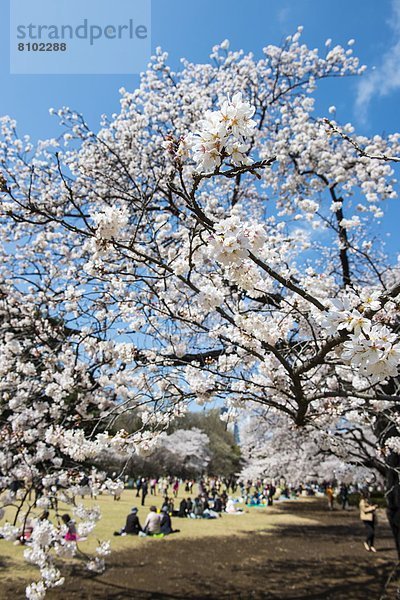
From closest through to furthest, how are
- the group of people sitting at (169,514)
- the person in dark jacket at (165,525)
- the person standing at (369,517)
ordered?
the person standing at (369,517)
the group of people sitting at (169,514)
the person in dark jacket at (165,525)

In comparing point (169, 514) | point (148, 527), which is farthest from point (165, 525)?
point (169, 514)

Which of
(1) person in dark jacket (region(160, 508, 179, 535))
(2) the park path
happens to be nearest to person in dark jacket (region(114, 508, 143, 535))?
(1) person in dark jacket (region(160, 508, 179, 535))

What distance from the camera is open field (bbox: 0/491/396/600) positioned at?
244 inches

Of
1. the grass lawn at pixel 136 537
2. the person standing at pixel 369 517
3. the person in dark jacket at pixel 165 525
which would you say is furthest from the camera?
the person in dark jacket at pixel 165 525

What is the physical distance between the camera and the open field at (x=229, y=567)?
620cm

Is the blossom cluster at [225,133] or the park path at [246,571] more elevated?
the blossom cluster at [225,133]

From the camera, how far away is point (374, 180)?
6.77 metres

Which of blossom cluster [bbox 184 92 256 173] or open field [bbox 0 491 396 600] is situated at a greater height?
blossom cluster [bbox 184 92 256 173]

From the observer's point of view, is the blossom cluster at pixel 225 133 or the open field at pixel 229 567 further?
the open field at pixel 229 567

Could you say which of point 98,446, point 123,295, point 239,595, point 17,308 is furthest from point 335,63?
point 239,595

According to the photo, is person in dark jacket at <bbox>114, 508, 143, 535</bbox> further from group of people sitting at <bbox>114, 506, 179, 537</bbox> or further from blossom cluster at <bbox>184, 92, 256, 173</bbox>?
blossom cluster at <bbox>184, 92, 256, 173</bbox>

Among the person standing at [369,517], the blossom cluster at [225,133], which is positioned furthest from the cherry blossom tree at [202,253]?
the person standing at [369,517]

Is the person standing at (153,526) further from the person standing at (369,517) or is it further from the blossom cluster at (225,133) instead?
the blossom cluster at (225,133)

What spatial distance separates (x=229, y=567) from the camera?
7.78 metres
